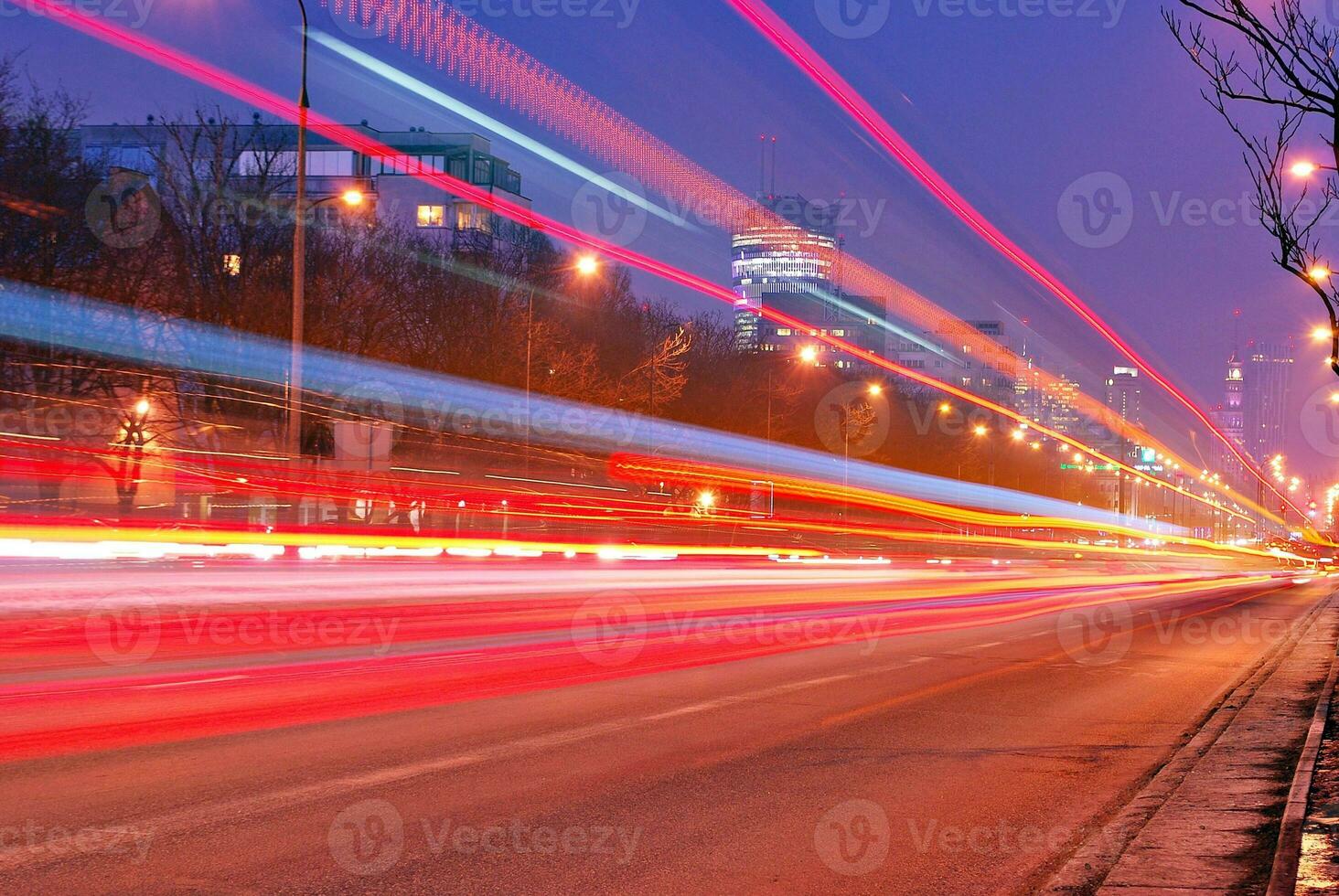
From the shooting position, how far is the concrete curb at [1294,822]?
6.31 metres

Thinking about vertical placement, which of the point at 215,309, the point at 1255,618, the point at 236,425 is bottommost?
the point at 1255,618

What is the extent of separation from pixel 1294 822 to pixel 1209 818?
0.80m

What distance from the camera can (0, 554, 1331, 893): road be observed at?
274 inches

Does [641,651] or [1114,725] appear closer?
[1114,725]

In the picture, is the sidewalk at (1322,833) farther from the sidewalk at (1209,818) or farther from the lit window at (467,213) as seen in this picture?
the lit window at (467,213)

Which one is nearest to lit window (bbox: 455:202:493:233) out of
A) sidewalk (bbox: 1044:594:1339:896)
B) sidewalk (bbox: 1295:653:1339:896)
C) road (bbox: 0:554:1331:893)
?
road (bbox: 0:554:1331:893)

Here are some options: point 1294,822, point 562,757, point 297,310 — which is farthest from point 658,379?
point 1294,822

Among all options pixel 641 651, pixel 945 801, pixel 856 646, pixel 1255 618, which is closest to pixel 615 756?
pixel 945 801

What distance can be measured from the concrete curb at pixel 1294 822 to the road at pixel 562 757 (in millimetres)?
1161

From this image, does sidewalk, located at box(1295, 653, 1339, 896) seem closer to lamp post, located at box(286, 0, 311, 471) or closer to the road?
the road

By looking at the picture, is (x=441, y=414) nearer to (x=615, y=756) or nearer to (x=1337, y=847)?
(x=615, y=756)

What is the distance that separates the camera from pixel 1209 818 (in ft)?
27.5

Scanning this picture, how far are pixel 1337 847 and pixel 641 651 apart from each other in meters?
11.9

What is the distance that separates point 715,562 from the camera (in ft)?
120
